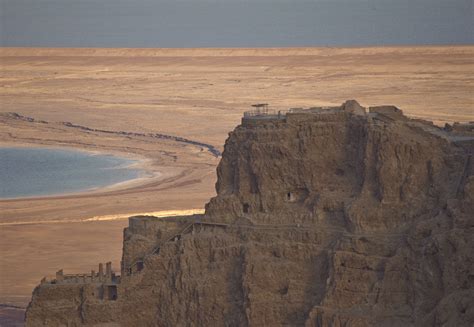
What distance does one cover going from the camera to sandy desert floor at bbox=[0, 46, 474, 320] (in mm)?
64750

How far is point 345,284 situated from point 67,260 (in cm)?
2442

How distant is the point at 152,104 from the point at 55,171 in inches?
1440

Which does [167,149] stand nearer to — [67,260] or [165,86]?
[67,260]

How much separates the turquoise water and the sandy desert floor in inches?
90.8

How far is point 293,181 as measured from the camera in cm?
3956

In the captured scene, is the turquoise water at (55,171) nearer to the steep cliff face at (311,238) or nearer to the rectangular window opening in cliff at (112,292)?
the rectangular window opening in cliff at (112,292)

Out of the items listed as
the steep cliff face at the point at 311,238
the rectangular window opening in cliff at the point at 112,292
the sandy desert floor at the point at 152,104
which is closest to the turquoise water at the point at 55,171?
the sandy desert floor at the point at 152,104

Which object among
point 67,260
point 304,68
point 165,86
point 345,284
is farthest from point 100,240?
point 304,68

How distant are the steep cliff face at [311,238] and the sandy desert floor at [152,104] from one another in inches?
550

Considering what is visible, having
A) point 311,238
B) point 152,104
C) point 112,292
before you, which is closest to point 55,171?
point 152,104

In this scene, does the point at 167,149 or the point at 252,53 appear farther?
the point at 252,53

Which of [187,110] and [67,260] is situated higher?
[187,110]

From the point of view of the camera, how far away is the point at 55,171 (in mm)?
85625

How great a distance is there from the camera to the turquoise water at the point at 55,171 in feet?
260
